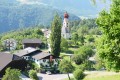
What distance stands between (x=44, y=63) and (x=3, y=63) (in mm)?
12442

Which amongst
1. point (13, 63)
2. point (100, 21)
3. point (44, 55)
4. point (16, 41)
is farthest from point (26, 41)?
point (100, 21)

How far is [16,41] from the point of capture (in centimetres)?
12738

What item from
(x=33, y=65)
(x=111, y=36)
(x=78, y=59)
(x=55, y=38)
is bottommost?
Result: (x=33, y=65)

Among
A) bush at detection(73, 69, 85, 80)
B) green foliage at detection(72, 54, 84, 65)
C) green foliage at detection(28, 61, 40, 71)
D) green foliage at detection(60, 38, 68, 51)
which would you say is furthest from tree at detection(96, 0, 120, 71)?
green foliage at detection(60, 38, 68, 51)

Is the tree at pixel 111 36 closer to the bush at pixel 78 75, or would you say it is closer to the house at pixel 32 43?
the bush at pixel 78 75

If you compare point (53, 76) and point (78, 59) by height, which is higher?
point (78, 59)

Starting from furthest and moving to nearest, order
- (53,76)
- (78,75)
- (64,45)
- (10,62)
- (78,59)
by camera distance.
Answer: (64,45), (78,59), (53,76), (10,62), (78,75)

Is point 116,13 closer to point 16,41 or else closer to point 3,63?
point 3,63

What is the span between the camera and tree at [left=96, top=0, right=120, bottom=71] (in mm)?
22953

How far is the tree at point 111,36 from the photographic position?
23.0 meters

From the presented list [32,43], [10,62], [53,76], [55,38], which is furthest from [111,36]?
[32,43]

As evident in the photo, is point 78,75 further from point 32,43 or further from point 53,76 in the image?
point 32,43

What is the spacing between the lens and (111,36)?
78.0 feet

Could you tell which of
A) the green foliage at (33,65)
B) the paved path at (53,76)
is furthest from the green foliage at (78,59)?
the paved path at (53,76)
